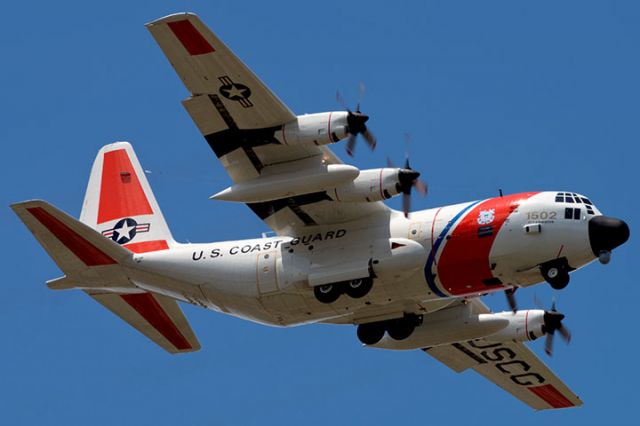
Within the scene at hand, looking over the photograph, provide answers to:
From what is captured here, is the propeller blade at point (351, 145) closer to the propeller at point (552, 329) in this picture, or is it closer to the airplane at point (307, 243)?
the airplane at point (307, 243)

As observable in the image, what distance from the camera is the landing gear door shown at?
27250 millimetres

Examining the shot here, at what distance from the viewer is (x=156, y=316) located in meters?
29.4

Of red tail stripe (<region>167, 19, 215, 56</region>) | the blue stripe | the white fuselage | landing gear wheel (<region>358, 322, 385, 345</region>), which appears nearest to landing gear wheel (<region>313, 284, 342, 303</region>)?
the white fuselage

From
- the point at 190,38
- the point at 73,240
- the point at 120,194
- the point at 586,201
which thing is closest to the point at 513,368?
the point at 586,201

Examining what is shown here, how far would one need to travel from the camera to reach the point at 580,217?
26047mm

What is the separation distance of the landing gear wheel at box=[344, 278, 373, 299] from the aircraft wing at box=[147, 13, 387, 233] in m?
1.47

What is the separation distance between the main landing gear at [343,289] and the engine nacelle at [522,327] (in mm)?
4453

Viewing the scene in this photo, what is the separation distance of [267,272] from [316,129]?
3663 mm

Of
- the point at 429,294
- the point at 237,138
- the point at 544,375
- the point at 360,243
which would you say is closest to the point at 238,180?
the point at 237,138

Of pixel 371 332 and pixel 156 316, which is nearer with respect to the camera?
pixel 371 332

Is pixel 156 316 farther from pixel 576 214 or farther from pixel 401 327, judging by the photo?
pixel 576 214

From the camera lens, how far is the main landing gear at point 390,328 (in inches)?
1115

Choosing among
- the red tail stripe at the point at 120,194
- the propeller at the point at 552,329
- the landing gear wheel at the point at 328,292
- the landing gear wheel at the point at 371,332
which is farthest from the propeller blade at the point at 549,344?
the red tail stripe at the point at 120,194

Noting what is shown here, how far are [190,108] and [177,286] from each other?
4.24 meters
